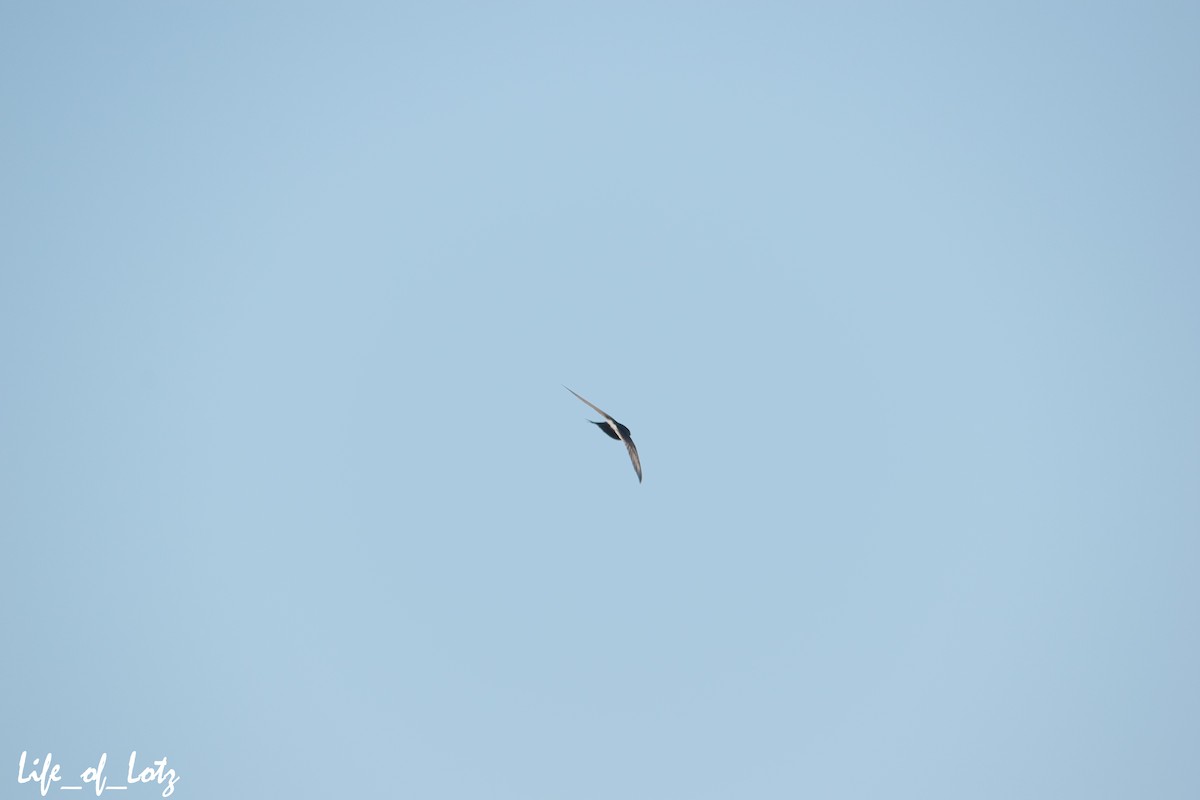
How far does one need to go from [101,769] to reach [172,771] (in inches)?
115

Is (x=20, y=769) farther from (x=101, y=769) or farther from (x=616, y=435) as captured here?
(x=616, y=435)

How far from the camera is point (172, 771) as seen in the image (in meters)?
61.5

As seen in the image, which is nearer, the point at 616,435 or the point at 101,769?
the point at 616,435

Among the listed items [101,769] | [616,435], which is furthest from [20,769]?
[616,435]

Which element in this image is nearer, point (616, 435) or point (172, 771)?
point (616, 435)

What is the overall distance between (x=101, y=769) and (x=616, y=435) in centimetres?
2998

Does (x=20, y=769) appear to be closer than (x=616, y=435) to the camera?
No

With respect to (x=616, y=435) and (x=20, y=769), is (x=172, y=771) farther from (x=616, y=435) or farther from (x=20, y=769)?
(x=616, y=435)

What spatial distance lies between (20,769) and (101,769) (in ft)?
10.7

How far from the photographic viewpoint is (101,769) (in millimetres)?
61094

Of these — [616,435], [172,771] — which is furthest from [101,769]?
[616,435]

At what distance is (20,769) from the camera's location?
59.4 metres

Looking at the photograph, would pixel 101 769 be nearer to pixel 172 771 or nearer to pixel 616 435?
pixel 172 771
